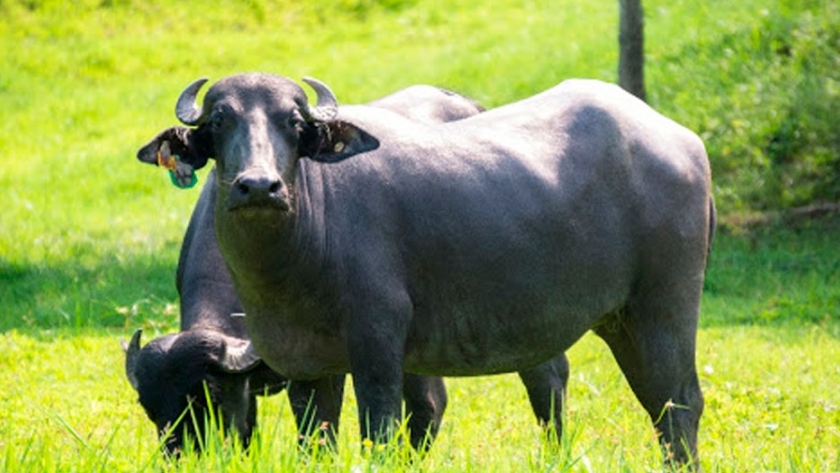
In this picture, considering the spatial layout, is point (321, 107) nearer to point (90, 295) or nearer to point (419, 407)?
point (419, 407)

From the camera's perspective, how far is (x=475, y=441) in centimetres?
848

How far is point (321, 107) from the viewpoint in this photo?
23.1ft

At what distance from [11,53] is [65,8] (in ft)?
7.05

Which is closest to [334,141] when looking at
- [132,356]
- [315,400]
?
[315,400]

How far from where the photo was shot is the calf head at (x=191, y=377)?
773cm

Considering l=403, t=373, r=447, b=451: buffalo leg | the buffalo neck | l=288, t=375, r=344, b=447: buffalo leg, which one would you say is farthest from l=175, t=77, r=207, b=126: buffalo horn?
l=403, t=373, r=447, b=451: buffalo leg

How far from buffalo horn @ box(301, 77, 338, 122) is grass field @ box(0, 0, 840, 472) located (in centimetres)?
134

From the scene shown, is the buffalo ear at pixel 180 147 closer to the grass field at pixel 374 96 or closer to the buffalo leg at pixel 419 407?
the grass field at pixel 374 96

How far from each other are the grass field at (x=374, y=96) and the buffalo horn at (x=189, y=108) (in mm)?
1343

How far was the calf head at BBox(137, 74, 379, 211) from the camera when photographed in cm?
649

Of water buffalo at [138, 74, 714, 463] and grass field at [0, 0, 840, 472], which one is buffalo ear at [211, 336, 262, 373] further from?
water buffalo at [138, 74, 714, 463]

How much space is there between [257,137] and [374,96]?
14973mm

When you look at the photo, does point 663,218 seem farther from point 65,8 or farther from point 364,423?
point 65,8

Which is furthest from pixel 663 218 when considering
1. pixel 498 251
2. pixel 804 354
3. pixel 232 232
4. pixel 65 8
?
pixel 65 8
